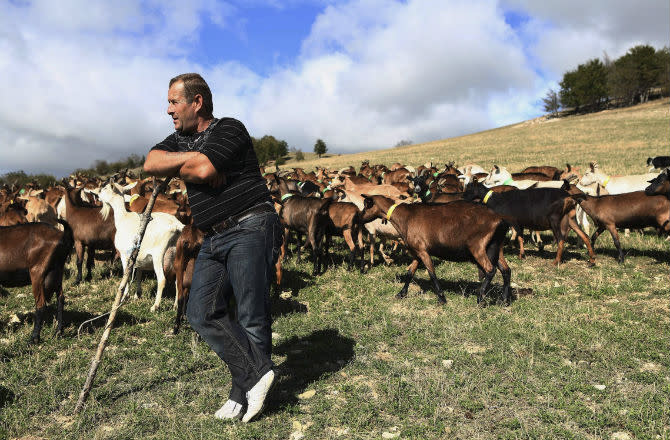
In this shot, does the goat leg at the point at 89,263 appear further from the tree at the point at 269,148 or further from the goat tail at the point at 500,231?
the tree at the point at 269,148

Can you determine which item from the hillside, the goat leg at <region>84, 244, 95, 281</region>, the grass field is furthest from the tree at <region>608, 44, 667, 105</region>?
the goat leg at <region>84, 244, 95, 281</region>

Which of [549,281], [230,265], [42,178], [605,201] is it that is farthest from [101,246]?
[42,178]

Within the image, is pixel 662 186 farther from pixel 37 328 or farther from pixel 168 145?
pixel 37 328

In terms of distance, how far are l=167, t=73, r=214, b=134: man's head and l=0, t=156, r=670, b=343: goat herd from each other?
3412 millimetres

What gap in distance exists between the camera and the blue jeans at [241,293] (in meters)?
4.01

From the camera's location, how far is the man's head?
389 cm

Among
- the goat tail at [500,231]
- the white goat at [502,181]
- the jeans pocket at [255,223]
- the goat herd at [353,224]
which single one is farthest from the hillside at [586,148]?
the jeans pocket at [255,223]

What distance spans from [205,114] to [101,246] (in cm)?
769

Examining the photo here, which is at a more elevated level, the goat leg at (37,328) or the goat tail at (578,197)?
the goat tail at (578,197)

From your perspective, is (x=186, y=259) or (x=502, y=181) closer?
(x=186, y=259)

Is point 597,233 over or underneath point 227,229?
underneath

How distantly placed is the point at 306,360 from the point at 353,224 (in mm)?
5872

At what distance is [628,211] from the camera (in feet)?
35.3

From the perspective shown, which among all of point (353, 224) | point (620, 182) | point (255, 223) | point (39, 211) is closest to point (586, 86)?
point (620, 182)
